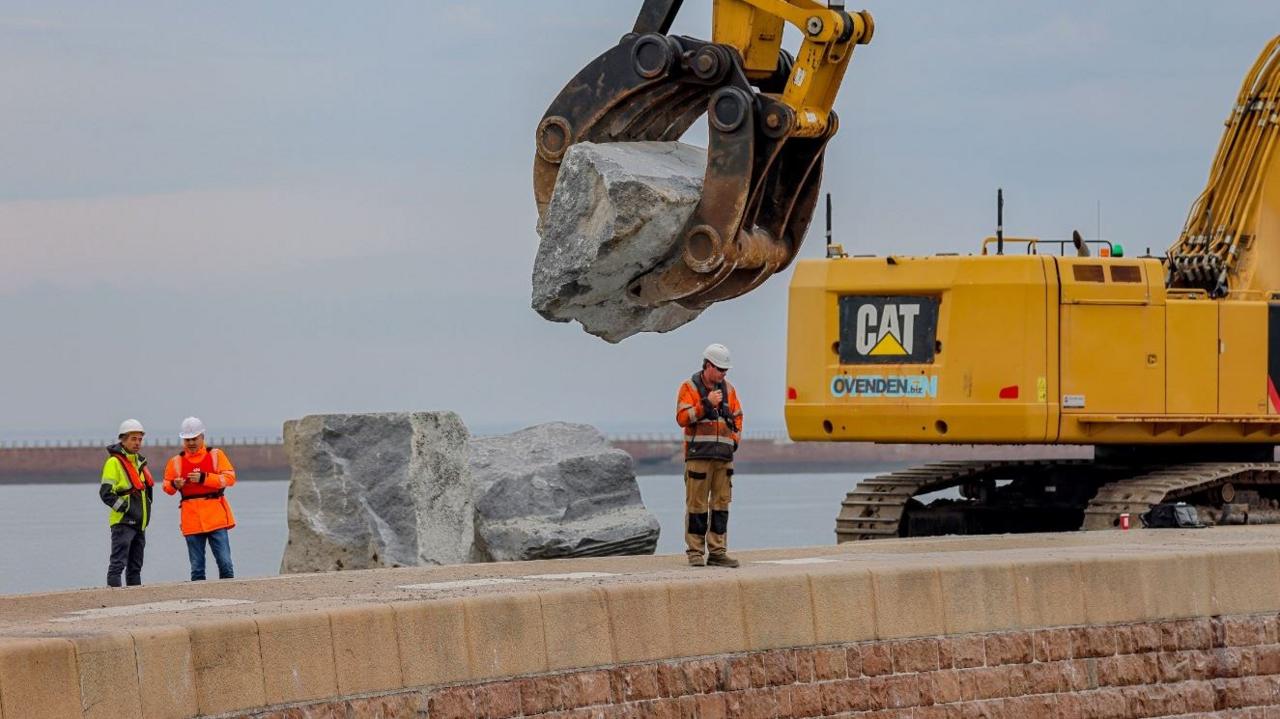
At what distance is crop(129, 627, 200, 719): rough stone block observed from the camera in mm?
8445

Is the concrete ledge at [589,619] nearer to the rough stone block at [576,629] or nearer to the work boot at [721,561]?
the rough stone block at [576,629]

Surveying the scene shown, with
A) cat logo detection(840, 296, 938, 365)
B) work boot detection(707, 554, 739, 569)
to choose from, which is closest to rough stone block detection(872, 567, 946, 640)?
work boot detection(707, 554, 739, 569)

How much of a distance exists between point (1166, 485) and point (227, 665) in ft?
37.4

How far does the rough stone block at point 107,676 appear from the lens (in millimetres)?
8195

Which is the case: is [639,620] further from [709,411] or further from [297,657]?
[709,411]

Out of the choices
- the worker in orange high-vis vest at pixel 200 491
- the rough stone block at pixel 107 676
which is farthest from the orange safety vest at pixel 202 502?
the rough stone block at pixel 107 676

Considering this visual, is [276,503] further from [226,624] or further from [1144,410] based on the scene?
[226,624]

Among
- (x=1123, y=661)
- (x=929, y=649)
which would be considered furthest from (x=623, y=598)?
(x=1123, y=661)

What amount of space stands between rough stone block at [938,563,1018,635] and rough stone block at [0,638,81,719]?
5.68 meters

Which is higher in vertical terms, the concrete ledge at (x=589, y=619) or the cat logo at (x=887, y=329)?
the cat logo at (x=887, y=329)

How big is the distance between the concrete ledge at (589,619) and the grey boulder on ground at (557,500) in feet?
11.3

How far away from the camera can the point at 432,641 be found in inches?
383

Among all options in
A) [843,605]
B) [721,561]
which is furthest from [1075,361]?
[843,605]

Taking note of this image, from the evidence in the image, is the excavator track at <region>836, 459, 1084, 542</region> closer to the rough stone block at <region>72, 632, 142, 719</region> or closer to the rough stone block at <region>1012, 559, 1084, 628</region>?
the rough stone block at <region>1012, 559, 1084, 628</region>
